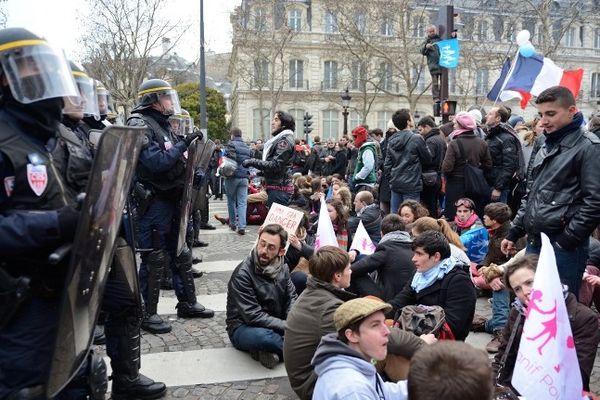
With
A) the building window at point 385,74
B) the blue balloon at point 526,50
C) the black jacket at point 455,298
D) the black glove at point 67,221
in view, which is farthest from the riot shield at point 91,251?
the building window at point 385,74

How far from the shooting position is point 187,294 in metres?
5.04

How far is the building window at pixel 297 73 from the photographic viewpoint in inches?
1731

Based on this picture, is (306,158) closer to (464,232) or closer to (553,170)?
(464,232)

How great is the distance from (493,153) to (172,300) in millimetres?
4386

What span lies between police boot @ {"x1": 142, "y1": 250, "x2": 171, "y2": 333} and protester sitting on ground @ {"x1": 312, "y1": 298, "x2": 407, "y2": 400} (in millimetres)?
2381

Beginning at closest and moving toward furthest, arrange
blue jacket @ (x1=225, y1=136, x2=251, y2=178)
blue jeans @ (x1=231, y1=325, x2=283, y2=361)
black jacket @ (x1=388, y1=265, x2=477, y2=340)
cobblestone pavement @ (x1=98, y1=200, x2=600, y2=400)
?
1. cobblestone pavement @ (x1=98, y1=200, x2=600, y2=400)
2. black jacket @ (x1=388, y1=265, x2=477, y2=340)
3. blue jeans @ (x1=231, y1=325, x2=283, y2=361)
4. blue jacket @ (x1=225, y1=136, x2=251, y2=178)

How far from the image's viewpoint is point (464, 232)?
20.0ft

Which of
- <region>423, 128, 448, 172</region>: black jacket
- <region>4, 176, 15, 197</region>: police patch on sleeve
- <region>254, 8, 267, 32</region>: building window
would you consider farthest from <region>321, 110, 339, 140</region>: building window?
<region>4, 176, 15, 197</region>: police patch on sleeve

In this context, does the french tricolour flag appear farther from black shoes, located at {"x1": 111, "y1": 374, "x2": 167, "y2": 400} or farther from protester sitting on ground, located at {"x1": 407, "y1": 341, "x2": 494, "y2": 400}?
protester sitting on ground, located at {"x1": 407, "y1": 341, "x2": 494, "y2": 400}

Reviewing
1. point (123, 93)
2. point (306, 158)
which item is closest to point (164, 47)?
point (123, 93)

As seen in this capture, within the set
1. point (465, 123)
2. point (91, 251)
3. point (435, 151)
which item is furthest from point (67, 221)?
point (435, 151)

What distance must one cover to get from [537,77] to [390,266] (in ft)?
15.3

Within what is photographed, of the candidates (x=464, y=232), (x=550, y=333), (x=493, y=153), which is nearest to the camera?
(x=550, y=333)

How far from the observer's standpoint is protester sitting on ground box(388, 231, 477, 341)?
373 cm
